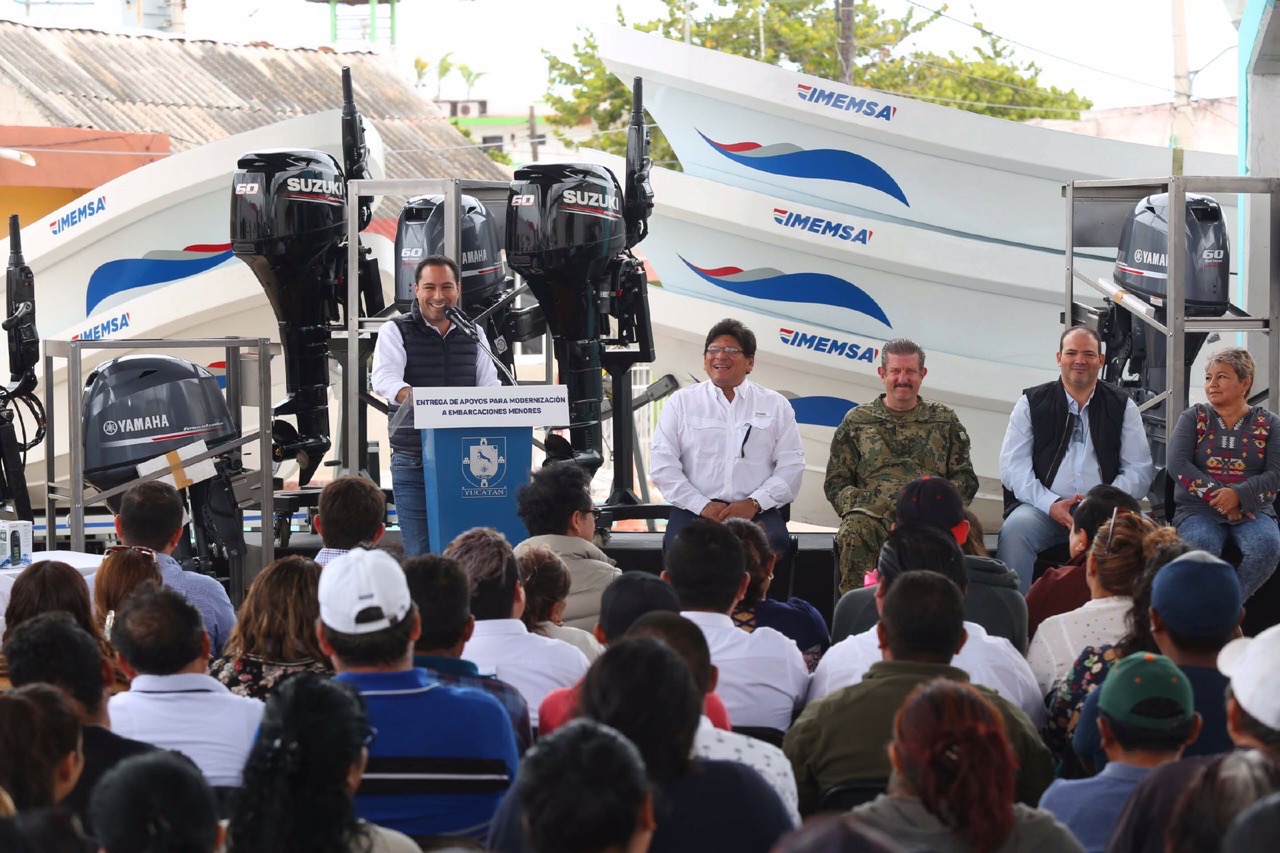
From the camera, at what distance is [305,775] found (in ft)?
6.25

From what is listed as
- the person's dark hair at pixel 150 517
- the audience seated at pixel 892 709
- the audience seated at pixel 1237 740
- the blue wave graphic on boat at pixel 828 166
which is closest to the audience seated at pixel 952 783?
the audience seated at pixel 1237 740

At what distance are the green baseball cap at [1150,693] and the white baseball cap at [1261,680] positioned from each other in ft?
0.64

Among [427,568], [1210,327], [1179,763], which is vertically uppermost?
[1210,327]

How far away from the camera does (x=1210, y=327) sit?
5770 millimetres

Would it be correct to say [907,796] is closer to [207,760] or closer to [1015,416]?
[207,760]

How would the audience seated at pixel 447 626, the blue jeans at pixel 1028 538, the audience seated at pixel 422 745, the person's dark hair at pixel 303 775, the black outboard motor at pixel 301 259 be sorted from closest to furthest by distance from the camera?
1. the person's dark hair at pixel 303 775
2. the audience seated at pixel 422 745
3. the audience seated at pixel 447 626
4. the blue jeans at pixel 1028 538
5. the black outboard motor at pixel 301 259

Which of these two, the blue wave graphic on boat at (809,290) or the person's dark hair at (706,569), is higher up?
the blue wave graphic on boat at (809,290)

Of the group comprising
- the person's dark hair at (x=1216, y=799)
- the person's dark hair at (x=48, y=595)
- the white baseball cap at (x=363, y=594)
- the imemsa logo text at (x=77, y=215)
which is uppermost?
the imemsa logo text at (x=77, y=215)

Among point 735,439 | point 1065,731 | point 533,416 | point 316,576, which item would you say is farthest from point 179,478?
point 1065,731

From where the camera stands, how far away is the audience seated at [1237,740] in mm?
1935

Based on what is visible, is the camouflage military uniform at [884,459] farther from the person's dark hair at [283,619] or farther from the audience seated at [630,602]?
the person's dark hair at [283,619]

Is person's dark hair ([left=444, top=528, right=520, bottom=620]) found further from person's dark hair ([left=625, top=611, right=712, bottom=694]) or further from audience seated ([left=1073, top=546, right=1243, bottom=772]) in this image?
audience seated ([left=1073, top=546, right=1243, bottom=772])

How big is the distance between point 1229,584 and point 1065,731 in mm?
539

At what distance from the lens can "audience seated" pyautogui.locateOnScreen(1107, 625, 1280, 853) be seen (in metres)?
1.93
